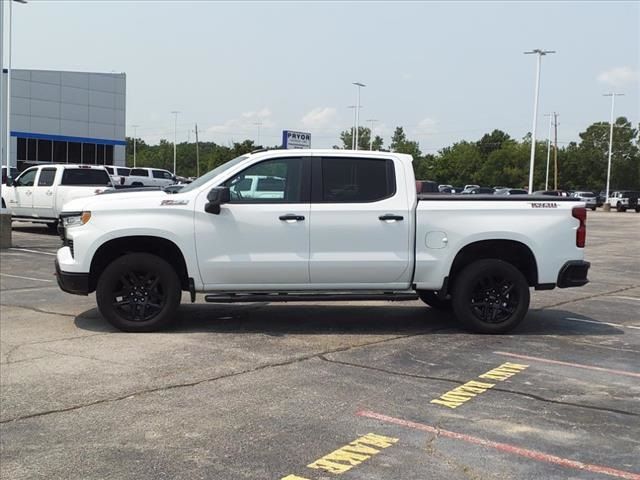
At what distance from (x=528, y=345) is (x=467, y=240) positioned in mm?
1275

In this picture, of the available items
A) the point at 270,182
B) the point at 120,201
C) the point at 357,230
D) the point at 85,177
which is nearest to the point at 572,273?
the point at 357,230

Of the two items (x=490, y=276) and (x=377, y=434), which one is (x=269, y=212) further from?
(x=377, y=434)

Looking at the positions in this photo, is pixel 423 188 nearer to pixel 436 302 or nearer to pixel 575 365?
pixel 436 302

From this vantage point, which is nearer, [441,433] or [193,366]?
[441,433]

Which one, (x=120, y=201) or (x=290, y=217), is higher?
(x=120, y=201)

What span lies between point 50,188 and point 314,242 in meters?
Result: 15.0

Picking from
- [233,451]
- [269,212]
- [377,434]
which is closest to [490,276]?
[269,212]

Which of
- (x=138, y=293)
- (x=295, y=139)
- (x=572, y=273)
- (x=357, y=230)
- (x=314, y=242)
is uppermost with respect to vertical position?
(x=295, y=139)

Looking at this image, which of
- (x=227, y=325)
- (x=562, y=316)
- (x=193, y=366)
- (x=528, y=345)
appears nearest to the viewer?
(x=193, y=366)

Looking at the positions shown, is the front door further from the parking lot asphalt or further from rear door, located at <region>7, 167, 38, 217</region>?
rear door, located at <region>7, 167, 38, 217</region>

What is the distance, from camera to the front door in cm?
749

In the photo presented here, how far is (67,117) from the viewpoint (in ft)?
189

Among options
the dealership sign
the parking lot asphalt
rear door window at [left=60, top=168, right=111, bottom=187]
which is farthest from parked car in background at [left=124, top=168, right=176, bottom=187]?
the parking lot asphalt

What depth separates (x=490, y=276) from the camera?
781cm
